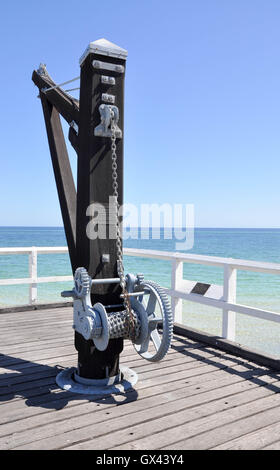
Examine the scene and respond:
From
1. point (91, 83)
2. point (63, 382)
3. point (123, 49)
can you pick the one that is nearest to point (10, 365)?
point (63, 382)

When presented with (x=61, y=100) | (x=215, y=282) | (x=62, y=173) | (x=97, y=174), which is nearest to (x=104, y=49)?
(x=61, y=100)

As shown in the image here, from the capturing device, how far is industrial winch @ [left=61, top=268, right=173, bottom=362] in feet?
9.45

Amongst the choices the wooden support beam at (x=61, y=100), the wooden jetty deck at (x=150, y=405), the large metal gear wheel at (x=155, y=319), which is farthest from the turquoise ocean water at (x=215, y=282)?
the wooden support beam at (x=61, y=100)

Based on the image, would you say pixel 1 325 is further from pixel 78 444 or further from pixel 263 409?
pixel 263 409

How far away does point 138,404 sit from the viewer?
293 cm

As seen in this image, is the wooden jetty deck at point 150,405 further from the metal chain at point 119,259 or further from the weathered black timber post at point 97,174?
the metal chain at point 119,259

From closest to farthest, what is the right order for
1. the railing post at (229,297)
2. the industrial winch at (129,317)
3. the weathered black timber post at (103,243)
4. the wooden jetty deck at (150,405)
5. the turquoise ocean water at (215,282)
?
the wooden jetty deck at (150,405), the industrial winch at (129,317), the weathered black timber post at (103,243), the railing post at (229,297), the turquoise ocean water at (215,282)

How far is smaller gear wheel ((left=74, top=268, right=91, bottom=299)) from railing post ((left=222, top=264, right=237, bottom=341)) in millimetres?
1942

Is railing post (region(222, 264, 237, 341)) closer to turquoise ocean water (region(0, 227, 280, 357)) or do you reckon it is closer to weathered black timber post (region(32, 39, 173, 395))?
weathered black timber post (region(32, 39, 173, 395))

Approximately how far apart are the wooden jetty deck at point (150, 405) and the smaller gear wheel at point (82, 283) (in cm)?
76

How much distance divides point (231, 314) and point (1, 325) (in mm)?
2729

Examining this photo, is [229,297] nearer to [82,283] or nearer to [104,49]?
[82,283]

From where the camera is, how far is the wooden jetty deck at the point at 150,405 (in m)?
2.40

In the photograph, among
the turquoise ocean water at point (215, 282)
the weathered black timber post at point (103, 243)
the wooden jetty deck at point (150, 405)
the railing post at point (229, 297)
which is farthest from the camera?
the turquoise ocean water at point (215, 282)
